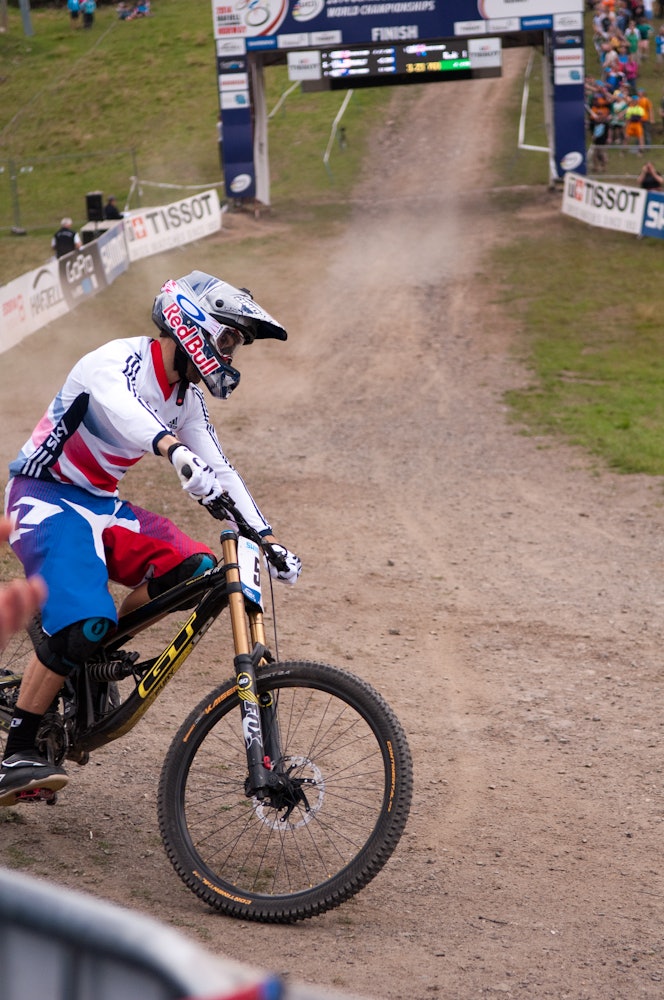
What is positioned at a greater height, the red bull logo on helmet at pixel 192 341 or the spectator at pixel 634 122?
the red bull logo on helmet at pixel 192 341

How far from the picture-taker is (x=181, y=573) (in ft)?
16.6

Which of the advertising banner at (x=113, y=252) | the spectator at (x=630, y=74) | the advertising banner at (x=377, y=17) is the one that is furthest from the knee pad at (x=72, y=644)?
the spectator at (x=630, y=74)

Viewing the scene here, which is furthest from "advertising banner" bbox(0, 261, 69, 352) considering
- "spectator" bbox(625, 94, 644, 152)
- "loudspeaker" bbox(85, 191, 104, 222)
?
"spectator" bbox(625, 94, 644, 152)

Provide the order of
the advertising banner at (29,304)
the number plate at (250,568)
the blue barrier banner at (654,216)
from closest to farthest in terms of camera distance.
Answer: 1. the number plate at (250,568)
2. the advertising banner at (29,304)
3. the blue barrier banner at (654,216)

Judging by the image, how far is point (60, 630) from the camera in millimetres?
4664

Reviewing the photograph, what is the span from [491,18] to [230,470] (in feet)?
87.9

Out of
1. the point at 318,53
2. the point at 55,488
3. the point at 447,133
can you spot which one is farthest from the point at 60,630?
the point at 447,133

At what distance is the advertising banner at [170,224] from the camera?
27.8m

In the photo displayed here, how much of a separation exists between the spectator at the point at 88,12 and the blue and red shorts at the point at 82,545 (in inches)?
2252

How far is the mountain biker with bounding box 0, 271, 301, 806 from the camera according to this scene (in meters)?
4.69

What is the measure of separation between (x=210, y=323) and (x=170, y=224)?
993 inches

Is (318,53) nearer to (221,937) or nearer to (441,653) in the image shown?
(441,653)

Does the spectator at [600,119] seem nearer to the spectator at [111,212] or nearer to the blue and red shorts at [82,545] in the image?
the spectator at [111,212]

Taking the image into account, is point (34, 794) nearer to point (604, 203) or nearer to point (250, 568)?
point (250, 568)
